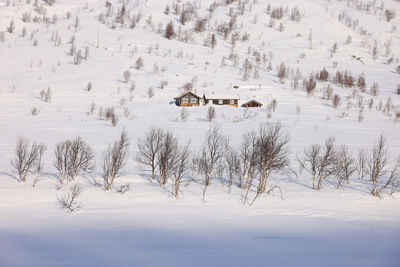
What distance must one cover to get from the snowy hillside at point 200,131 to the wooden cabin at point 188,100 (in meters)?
2.09

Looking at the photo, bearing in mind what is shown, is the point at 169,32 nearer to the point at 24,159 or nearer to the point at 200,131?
the point at 200,131

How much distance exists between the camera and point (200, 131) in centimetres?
3803

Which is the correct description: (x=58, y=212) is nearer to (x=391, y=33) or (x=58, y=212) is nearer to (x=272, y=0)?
(x=391, y=33)

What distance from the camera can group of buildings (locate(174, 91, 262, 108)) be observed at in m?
55.5

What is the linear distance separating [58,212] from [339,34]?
127 metres

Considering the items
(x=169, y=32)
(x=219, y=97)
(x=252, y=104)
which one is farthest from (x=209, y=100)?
(x=169, y=32)

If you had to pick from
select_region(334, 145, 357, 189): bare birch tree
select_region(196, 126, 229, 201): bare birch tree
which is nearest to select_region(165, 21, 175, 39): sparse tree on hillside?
select_region(196, 126, 229, 201): bare birch tree

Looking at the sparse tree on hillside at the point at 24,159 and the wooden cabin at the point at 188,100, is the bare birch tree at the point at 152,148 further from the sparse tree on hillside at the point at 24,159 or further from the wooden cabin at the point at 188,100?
the wooden cabin at the point at 188,100

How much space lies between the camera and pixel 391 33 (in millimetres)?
114812

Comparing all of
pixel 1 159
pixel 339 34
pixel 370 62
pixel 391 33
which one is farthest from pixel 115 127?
pixel 391 33

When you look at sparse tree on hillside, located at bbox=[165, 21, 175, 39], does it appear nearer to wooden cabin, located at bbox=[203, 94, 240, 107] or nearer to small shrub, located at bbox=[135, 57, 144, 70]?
small shrub, located at bbox=[135, 57, 144, 70]

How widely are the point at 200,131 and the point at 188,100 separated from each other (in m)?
19.4

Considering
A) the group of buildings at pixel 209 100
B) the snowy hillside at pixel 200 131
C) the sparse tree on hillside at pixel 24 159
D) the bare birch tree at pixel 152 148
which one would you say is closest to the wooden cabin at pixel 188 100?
the group of buildings at pixel 209 100

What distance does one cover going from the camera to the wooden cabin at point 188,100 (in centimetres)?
5522
